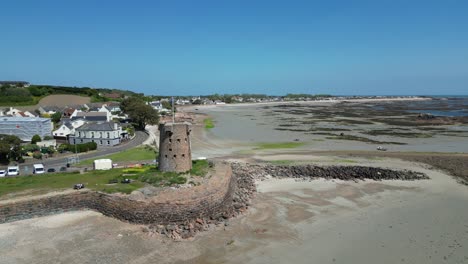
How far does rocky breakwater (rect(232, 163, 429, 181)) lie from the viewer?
32.6m

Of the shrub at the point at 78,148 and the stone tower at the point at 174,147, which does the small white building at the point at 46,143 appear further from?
the stone tower at the point at 174,147

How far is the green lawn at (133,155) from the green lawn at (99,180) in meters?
8.54

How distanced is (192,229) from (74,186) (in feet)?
31.7

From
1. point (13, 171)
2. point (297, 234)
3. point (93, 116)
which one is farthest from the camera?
point (93, 116)

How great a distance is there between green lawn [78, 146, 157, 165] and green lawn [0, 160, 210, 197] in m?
8.54

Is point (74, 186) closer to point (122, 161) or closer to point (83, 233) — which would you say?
point (83, 233)

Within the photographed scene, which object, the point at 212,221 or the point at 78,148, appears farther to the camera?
the point at 78,148

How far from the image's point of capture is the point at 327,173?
33.6 meters

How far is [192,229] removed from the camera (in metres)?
20.2

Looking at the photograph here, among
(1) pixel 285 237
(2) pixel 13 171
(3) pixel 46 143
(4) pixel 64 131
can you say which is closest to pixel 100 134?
(3) pixel 46 143

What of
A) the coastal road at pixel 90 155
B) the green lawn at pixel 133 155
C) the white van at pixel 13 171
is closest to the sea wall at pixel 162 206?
the white van at pixel 13 171

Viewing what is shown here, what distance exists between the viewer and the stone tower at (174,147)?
26.2 meters

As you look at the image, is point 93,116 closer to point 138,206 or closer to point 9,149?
point 9,149

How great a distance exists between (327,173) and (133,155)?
898 inches
